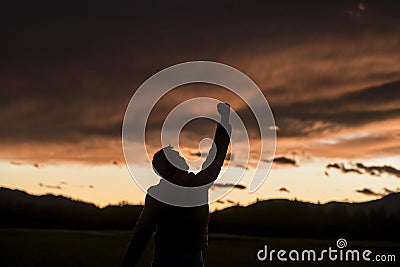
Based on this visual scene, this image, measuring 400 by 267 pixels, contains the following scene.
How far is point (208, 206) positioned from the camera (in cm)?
526

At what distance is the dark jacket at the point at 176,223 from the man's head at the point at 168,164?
0.17 feet

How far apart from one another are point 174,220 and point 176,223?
32mm

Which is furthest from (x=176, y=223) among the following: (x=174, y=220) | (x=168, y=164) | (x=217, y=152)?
(x=217, y=152)

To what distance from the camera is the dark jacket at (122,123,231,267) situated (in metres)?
4.98

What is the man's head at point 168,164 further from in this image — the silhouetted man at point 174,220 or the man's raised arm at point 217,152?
the man's raised arm at point 217,152

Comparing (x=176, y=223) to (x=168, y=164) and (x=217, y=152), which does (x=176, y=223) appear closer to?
(x=168, y=164)

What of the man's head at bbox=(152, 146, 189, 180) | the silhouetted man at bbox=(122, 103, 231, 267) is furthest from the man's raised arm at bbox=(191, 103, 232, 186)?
the man's head at bbox=(152, 146, 189, 180)

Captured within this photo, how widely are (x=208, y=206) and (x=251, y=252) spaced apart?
31917 mm

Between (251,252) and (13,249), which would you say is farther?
(251,252)

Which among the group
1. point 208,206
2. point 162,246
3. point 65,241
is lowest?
point 162,246

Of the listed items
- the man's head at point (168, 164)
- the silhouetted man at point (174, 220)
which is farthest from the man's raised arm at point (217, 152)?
the man's head at point (168, 164)

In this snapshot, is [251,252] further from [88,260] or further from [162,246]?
[162,246]

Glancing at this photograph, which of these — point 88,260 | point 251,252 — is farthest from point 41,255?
point 251,252

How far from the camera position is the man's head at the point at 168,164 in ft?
16.6
